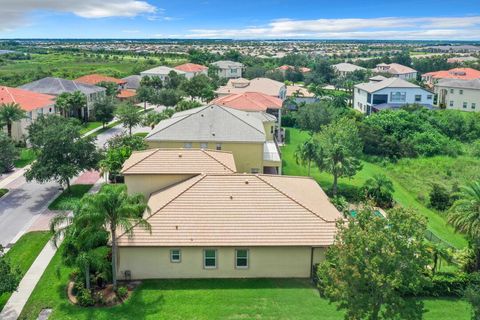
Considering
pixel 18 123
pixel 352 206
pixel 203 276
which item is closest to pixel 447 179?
pixel 352 206

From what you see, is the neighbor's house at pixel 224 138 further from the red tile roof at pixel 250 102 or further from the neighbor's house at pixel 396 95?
the neighbor's house at pixel 396 95

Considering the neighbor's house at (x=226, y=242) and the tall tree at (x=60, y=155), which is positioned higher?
the tall tree at (x=60, y=155)

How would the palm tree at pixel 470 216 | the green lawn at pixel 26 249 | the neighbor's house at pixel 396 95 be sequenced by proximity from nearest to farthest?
the palm tree at pixel 470 216 < the green lawn at pixel 26 249 < the neighbor's house at pixel 396 95

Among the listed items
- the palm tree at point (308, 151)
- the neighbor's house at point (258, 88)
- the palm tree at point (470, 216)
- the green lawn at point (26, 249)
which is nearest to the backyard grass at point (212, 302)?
the green lawn at point (26, 249)

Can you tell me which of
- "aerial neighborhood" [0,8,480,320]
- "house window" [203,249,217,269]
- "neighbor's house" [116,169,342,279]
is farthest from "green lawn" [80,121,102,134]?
"house window" [203,249,217,269]

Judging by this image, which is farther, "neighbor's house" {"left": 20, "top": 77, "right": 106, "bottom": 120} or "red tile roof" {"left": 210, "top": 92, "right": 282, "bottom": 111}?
"neighbor's house" {"left": 20, "top": 77, "right": 106, "bottom": 120}

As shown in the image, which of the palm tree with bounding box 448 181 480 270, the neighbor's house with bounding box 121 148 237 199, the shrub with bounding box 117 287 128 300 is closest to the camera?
the shrub with bounding box 117 287 128 300

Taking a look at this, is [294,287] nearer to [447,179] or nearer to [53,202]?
[53,202]

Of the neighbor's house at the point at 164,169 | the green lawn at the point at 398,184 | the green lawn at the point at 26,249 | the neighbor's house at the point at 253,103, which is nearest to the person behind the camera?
the green lawn at the point at 26,249

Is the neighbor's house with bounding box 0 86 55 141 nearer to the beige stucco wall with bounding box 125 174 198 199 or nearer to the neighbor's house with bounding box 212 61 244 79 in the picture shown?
the beige stucco wall with bounding box 125 174 198 199

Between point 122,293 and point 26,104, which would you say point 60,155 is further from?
point 26,104
